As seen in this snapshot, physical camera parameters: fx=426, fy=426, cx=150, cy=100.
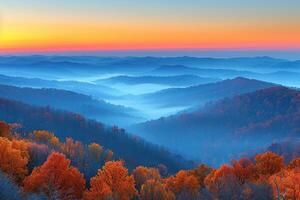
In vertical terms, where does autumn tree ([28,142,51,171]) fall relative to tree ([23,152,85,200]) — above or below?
below

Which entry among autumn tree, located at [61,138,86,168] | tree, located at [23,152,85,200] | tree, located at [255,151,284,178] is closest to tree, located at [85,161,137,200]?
tree, located at [23,152,85,200]

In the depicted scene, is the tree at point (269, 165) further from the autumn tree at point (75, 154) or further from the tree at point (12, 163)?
the tree at point (12, 163)

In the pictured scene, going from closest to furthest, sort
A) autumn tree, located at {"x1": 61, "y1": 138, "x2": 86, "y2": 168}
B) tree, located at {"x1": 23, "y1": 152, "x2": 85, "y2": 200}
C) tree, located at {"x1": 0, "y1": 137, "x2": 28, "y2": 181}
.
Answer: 1. tree, located at {"x1": 23, "y1": 152, "x2": 85, "y2": 200}
2. tree, located at {"x1": 0, "y1": 137, "x2": 28, "y2": 181}
3. autumn tree, located at {"x1": 61, "y1": 138, "x2": 86, "y2": 168}

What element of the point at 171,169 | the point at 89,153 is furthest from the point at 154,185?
the point at 171,169

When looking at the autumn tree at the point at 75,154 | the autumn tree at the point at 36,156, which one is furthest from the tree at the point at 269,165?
the autumn tree at the point at 36,156

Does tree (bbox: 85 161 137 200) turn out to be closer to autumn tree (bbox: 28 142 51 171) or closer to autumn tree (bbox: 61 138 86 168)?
autumn tree (bbox: 28 142 51 171)

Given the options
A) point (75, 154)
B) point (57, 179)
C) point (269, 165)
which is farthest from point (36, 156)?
point (269, 165)

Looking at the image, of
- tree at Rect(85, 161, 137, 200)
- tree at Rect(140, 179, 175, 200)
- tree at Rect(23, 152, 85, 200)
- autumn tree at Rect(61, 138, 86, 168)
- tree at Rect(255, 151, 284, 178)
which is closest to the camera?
tree at Rect(23, 152, 85, 200)
